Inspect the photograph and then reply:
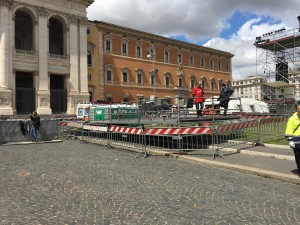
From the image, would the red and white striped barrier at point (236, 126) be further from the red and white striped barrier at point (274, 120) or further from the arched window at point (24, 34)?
the arched window at point (24, 34)

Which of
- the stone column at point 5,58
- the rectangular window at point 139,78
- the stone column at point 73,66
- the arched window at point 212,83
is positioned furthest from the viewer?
the arched window at point 212,83

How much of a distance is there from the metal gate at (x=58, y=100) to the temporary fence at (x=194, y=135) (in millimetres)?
22001

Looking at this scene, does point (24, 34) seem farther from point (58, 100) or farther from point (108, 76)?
point (108, 76)

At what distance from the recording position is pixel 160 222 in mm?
4777

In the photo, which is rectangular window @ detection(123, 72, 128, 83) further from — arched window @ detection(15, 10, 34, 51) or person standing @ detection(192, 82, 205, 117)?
person standing @ detection(192, 82, 205, 117)

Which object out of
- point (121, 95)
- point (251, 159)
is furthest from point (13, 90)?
point (251, 159)

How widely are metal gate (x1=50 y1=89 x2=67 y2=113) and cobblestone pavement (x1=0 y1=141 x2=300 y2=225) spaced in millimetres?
29727

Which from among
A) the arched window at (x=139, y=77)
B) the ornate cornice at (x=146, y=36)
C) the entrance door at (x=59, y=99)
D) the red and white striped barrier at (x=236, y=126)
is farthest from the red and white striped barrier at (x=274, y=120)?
the arched window at (x=139, y=77)

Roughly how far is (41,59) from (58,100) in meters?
5.49

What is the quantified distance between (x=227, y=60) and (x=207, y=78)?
9392 mm

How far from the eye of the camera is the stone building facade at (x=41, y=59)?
112ft

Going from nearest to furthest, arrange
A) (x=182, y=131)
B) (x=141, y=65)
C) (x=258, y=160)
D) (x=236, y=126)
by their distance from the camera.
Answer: (x=258, y=160) < (x=182, y=131) < (x=236, y=126) < (x=141, y=65)

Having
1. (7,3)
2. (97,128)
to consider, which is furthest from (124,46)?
(97,128)

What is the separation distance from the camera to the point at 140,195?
6242mm
